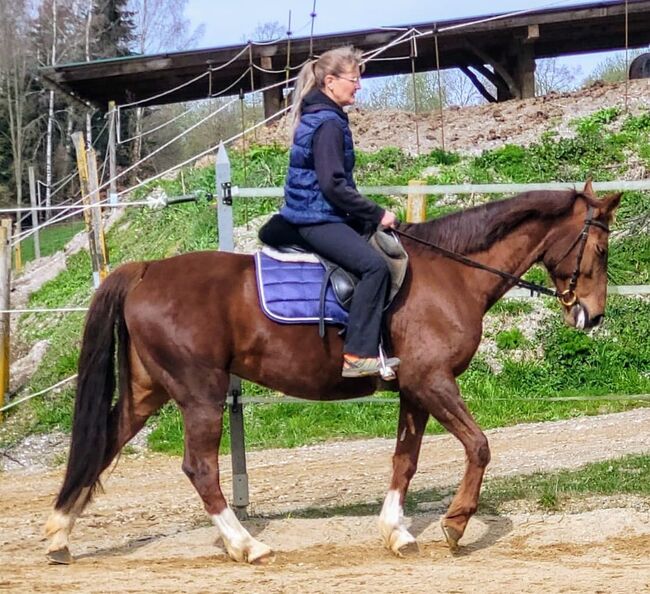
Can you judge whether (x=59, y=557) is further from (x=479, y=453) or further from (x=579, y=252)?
(x=579, y=252)

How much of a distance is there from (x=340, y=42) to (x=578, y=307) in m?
14.6

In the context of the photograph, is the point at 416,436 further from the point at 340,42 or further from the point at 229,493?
the point at 340,42

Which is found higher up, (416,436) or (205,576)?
(416,436)

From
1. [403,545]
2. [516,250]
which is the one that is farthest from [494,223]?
[403,545]

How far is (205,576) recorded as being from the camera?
5262 millimetres

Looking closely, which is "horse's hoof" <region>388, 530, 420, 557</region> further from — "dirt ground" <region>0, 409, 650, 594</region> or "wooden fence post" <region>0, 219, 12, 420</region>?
"wooden fence post" <region>0, 219, 12, 420</region>

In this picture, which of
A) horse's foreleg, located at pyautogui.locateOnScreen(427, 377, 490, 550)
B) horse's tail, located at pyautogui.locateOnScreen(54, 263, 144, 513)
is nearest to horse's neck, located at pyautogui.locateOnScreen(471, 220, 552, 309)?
horse's foreleg, located at pyautogui.locateOnScreen(427, 377, 490, 550)

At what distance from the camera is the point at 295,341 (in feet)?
19.4

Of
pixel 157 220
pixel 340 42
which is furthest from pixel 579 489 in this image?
pixel 340 42

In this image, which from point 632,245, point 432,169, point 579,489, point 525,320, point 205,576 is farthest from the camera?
point 432,169

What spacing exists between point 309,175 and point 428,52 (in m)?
15.9

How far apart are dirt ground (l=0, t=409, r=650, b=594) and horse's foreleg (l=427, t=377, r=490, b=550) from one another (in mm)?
191

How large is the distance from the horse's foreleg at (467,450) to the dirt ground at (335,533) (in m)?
0.19

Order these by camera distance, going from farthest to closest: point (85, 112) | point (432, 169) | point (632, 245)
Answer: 1. point (85, 112)
2. point (432, 169)
3. point (632, 245)
